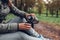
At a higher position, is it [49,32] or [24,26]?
[24,26]

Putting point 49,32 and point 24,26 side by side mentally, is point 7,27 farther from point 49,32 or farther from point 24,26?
point 49,32

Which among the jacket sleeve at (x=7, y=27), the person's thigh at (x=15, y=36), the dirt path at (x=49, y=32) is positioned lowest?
the dirt path at (x=49, y=32)

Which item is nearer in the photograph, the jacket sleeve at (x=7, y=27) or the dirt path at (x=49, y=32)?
the jacket sleeve at (x=7, y=27)

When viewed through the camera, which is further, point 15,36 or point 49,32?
point 49,32

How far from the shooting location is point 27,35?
5.77ft

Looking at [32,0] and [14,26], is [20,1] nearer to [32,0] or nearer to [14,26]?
[32,0]

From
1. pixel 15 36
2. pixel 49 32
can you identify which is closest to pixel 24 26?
pixel 15 36

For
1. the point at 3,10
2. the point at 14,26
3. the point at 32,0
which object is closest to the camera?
the point at 14,26

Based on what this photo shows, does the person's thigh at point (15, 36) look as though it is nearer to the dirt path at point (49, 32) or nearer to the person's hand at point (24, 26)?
the person's hand at point (24, 26)

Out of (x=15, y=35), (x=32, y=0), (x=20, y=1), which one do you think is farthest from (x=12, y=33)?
(x=32, y=0)

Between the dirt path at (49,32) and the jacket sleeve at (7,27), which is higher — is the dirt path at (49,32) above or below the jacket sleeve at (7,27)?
below

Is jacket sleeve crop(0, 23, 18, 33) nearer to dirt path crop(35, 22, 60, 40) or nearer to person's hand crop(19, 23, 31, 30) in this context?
person's hand crop(19, 23, 31, 30)

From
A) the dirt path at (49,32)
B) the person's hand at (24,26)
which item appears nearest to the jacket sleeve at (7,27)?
the person's hand at (24,26)

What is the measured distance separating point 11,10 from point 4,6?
9.4 inches
